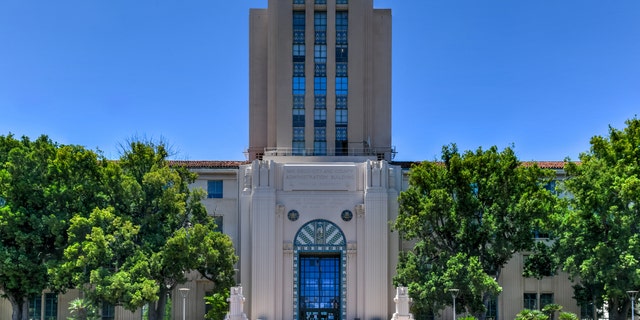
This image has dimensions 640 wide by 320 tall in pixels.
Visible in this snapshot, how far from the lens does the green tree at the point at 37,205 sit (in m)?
43.1

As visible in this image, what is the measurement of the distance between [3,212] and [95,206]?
5.28 metres

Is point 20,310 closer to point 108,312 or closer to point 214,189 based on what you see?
point 108,312

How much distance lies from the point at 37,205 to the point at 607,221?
34.7 m

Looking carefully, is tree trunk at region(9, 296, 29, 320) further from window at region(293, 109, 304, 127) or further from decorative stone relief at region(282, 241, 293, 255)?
window at region(293, 109, 304, 127)

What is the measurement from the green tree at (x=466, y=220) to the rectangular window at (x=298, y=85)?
40.3 feet

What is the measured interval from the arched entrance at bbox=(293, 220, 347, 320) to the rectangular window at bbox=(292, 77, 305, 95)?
10458mm

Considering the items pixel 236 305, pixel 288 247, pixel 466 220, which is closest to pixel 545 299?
pixel 466 220

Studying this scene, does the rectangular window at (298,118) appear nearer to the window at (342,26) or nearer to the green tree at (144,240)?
the window at (342,26)

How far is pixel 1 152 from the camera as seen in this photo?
45719 mm

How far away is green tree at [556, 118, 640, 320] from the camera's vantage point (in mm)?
41000

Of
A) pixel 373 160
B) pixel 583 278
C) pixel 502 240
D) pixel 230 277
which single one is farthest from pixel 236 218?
pixel 583 278

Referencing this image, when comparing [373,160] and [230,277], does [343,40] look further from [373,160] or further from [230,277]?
[230,277]

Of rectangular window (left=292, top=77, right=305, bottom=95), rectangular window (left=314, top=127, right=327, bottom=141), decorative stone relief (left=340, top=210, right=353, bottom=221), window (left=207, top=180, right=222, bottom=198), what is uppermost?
rectangular window (left=292, top=77, right=305, bottom=95)

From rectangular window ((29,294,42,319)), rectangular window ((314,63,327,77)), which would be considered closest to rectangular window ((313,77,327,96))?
rectangular window ((314,63,327,77))
